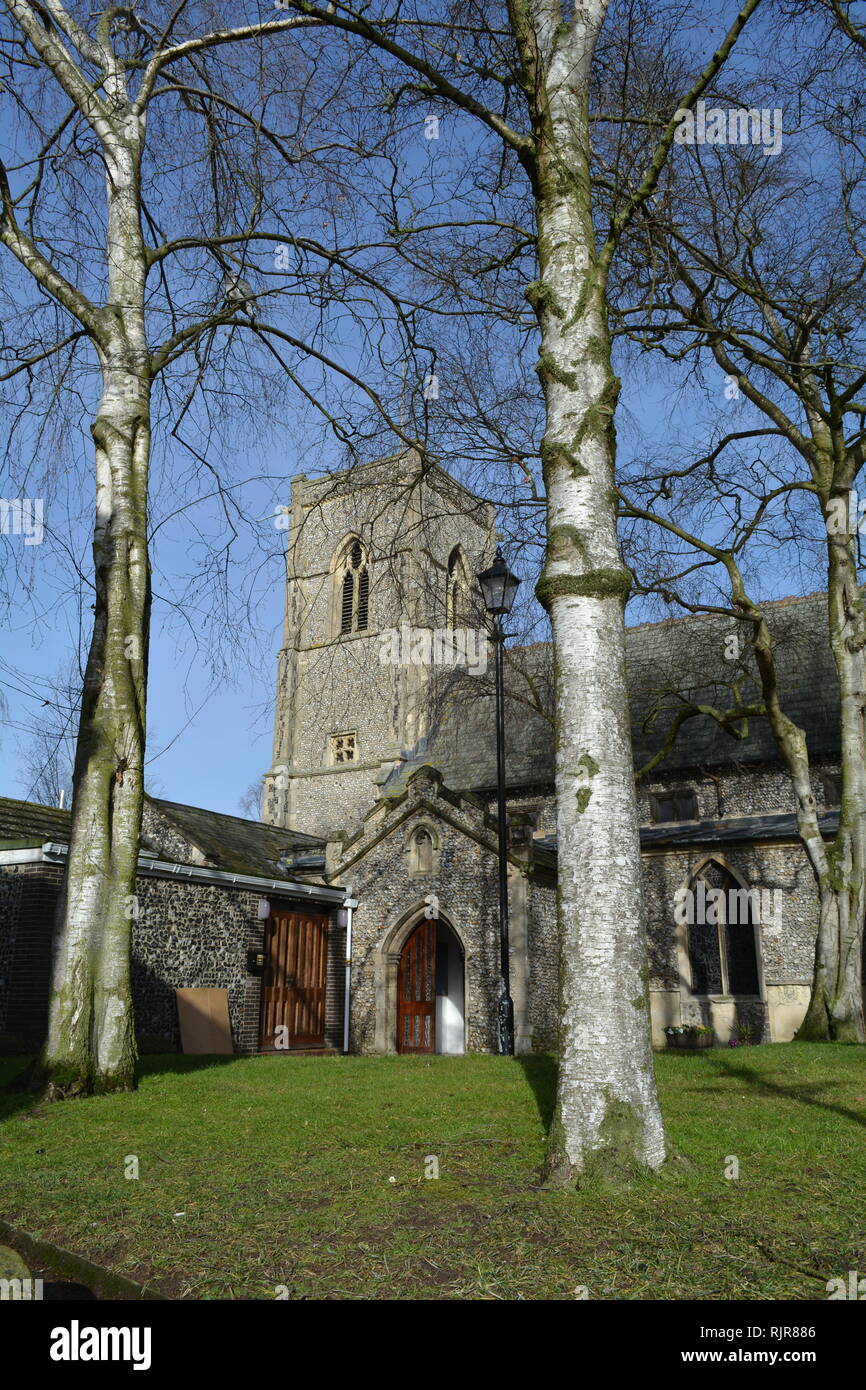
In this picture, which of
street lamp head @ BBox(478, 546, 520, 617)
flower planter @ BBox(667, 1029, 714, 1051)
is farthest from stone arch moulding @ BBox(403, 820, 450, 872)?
street lamp head @ BBox(478, 546, 520, 617)

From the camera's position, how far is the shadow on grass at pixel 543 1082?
20.9ft

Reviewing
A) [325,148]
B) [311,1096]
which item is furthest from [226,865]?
[325,148]

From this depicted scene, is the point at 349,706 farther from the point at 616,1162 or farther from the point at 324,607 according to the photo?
the point at 616,1162

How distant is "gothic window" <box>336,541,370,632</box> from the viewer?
38.8m

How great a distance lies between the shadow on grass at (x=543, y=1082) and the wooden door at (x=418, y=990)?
859 cm

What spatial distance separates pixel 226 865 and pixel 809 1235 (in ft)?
55.5

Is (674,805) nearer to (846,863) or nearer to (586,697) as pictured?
(846,863)

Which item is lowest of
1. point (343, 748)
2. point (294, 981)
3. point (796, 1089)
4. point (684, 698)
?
point (796, 1089)

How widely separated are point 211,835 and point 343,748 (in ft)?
54.4

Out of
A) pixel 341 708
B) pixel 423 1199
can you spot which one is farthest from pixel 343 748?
pixel 423 1199

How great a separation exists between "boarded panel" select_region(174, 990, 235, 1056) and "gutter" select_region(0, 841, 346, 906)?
1.88 metres

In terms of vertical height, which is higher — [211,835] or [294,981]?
[211,835]

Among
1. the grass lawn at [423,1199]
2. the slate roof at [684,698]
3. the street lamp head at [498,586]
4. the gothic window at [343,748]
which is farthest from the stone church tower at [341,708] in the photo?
the grass lawn at [423,1199]

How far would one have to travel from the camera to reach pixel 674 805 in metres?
23.7
